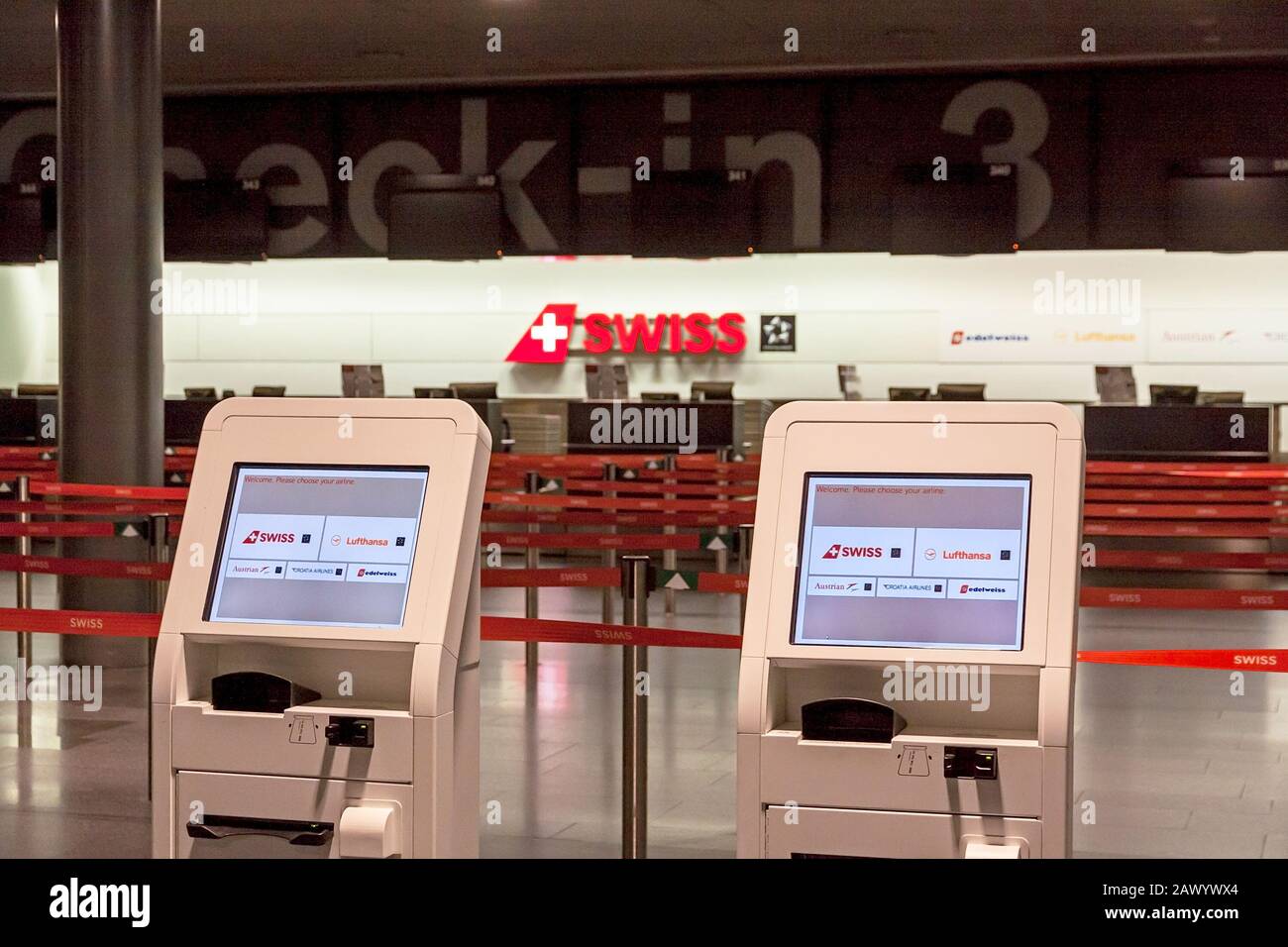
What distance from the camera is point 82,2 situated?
8477 millimetres

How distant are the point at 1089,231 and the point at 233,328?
10018mm

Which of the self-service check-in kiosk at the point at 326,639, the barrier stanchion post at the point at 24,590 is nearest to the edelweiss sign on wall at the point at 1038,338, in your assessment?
the barrier stanchion post at the point at 24,590

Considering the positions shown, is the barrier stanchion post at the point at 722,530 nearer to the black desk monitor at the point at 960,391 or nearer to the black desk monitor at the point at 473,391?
the black desk monitor at the point at 960,391

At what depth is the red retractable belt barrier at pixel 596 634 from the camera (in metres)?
4.19

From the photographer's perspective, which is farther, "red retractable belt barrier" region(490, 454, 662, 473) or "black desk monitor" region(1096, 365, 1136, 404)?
"black desk monitor" region(1096, 365, 1136, 404)

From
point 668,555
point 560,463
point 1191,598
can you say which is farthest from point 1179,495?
point 1191,598

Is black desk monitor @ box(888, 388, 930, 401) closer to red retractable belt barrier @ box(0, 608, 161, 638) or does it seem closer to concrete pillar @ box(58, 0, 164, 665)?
concrete pillar @ box(58, 0, 164, 665)

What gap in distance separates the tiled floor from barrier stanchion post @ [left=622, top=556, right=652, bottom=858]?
46 cm

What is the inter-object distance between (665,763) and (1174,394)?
940cm

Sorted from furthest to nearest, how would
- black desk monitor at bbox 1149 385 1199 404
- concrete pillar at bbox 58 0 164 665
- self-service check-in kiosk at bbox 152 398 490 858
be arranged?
black desk monitor at bbox 1149 385 1199 404
concrete pillar at bbox 58 0 164 665
self-service check-in kiosk at bbox 152 398 490 858

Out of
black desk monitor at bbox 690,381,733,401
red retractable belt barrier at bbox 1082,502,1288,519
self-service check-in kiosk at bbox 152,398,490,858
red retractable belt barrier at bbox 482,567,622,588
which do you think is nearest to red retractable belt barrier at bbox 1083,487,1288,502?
red retractable belt barrier at bbox 1082,502,1288,519

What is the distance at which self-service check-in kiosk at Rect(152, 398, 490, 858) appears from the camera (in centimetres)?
295

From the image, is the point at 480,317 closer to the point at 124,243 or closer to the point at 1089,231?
the point at 1089,231
